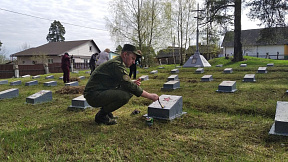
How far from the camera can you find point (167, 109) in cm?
373

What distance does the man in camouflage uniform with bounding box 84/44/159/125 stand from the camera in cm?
326

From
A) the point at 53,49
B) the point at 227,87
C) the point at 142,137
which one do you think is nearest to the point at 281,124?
the point at 142,137

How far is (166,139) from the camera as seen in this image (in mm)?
3025

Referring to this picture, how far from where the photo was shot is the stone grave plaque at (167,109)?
3777 mm

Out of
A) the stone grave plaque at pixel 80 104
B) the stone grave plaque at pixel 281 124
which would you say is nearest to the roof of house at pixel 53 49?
the stone grave plaque at pixel 80 104

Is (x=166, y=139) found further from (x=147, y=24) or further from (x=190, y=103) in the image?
(x=147, y=24)

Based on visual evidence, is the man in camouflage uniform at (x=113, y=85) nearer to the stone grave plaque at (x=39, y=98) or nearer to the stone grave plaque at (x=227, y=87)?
the stone grave plaque at (x=39, y=98)

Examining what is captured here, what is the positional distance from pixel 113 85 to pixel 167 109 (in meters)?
1.04

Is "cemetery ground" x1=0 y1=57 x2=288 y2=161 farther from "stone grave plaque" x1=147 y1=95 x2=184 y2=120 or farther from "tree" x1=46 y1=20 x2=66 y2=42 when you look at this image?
"tree" x1=46 y1=20 x2=66 y2=42

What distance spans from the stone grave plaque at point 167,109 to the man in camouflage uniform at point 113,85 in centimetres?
62

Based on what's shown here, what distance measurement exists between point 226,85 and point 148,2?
1980cm

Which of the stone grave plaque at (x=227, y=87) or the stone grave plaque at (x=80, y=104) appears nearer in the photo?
the stone grave plaque at (x=80, y=104)

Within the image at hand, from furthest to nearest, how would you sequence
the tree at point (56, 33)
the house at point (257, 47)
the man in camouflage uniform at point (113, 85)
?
1. the tree at point (56, 33)
2. the house at point (257, 47)
3. the man in camouflage uniform at point (113, 85)

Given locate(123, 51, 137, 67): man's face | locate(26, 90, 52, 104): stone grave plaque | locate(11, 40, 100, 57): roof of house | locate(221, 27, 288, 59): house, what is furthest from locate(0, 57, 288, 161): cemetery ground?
locate(11, 40, 100, 57): roof of house
